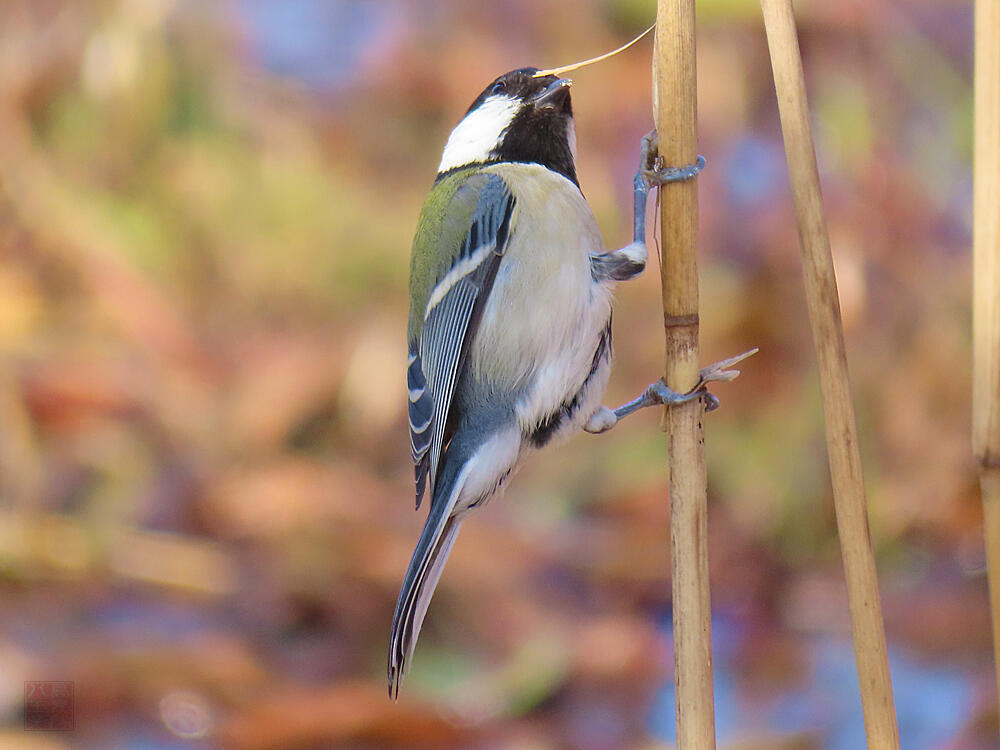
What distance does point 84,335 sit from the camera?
275 centimetres

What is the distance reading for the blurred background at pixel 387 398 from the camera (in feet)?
6.63

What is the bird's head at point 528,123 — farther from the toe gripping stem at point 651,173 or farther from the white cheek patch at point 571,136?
the toe gripping stem at point 651,173

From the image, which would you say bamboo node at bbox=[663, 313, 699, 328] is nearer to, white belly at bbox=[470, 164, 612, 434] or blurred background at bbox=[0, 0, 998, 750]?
white belly at bbox=[470, 164, 612, 434]

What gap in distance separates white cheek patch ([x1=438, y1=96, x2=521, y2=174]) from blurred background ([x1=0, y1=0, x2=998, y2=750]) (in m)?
0.95

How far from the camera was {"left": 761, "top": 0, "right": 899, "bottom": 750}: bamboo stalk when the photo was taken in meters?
0.85

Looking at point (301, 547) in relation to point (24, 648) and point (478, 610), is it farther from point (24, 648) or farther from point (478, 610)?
point (24, 648)

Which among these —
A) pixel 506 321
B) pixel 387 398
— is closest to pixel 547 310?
pixel 506 321

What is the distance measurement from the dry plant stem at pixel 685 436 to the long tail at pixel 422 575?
28cm

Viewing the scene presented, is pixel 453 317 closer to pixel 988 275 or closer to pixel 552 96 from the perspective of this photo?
pixel 552 96

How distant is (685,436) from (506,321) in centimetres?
43
